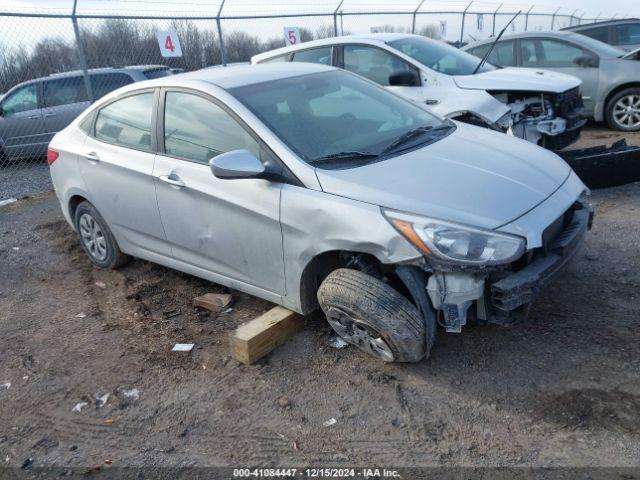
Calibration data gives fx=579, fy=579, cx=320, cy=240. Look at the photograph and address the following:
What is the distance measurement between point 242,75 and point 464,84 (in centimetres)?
354

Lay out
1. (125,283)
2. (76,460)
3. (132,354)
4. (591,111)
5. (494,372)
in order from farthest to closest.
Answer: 1. (591,111)
2. (125,283)
3. (132,354)
4. (494,372)
5. (76,460)

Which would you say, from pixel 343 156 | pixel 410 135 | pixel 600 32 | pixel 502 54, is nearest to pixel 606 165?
pixel 410 135

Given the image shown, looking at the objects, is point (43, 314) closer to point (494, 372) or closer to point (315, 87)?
point (315, 87)

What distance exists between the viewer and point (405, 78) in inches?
274

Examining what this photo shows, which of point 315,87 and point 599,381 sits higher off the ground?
point 315,87

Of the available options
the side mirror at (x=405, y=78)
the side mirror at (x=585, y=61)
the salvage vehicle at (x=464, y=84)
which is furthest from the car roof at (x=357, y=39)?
the side mirror at (x=585, y=61)

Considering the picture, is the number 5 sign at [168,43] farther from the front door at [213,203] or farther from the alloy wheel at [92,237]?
the front door at [213,203]

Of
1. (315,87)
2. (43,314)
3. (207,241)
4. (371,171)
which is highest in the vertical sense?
(315,87)

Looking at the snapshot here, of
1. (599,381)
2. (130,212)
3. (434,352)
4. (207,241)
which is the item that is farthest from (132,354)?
(599,381)

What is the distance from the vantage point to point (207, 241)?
13.0 ft

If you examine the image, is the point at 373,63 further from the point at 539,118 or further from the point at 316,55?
the point at 539,118

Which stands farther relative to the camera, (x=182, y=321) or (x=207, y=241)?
(x=182, y=321)

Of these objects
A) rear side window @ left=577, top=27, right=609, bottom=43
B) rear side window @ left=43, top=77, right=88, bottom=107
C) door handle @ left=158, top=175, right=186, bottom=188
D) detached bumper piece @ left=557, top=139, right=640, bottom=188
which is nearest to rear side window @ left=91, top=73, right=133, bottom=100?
rear side window @ left=43, top=77, right=88, bottom=107

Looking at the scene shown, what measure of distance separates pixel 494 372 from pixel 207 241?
203 centimetres
